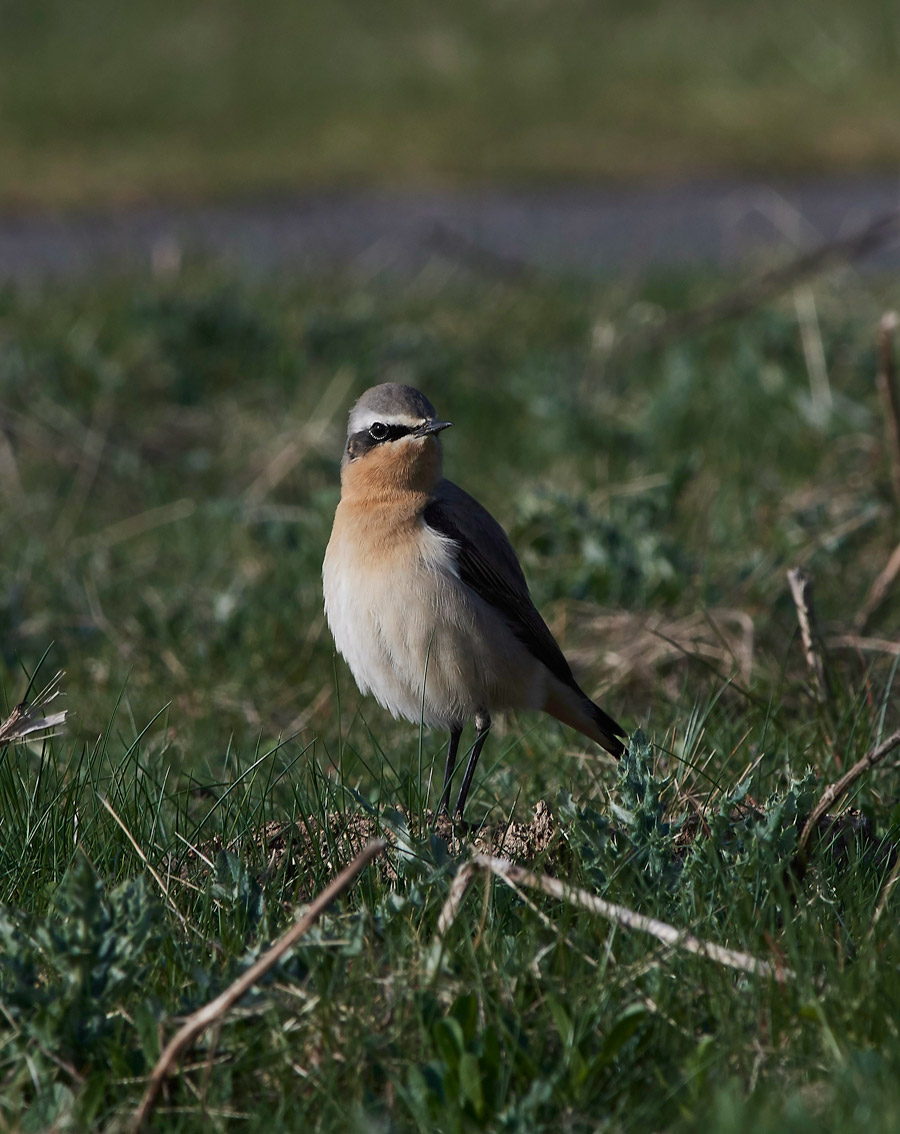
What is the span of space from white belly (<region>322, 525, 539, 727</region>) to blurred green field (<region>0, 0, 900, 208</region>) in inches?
608

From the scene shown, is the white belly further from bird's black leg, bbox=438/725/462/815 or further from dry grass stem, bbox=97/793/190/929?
dry grass stem, bbox=97/793/190/929

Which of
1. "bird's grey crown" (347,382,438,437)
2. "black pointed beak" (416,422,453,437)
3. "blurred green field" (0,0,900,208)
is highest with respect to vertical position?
"blurred green field" (0,0,900,208)

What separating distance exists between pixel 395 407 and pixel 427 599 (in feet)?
2.32

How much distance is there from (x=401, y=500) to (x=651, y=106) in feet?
65.0

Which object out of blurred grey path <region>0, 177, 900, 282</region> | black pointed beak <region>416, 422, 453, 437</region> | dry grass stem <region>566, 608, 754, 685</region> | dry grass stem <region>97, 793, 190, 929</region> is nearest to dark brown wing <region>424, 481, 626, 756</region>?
black pointed beak <region>416, 422, 453, 437</region>

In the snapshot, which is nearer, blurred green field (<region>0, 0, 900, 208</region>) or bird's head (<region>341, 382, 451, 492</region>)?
A: bird's head (<region>341, 382, 451, 492</region>)

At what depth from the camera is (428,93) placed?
79.2ft

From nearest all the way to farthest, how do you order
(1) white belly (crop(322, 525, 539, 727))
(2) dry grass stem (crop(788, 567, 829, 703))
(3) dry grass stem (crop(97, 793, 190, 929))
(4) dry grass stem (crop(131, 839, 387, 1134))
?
1. (4) dry grass stem (crop(131, 839, 387, 1134))
2. (3) dry grass stem (crop(97, 793, 190, 929))
3. (2) dry grass stem (crop(788, 567, 829, 703))
4. (1) white belly (crop(322, 525, 539, 727))

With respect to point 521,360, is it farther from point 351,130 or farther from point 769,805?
point 351,130

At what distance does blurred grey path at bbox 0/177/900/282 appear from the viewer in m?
13.7

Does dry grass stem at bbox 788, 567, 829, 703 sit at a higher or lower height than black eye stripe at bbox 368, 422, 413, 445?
lower

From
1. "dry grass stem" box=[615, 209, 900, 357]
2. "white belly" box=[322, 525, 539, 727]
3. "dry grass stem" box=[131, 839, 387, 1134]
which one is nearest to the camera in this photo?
"dry grass stem" box=[131, 839, 387, 1134]

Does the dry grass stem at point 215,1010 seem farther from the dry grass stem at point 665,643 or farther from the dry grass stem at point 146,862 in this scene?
the dry grass stem at point 665,643

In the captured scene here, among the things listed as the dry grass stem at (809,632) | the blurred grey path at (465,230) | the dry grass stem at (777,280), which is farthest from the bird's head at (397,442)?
the blurred grey path at (465,230)
